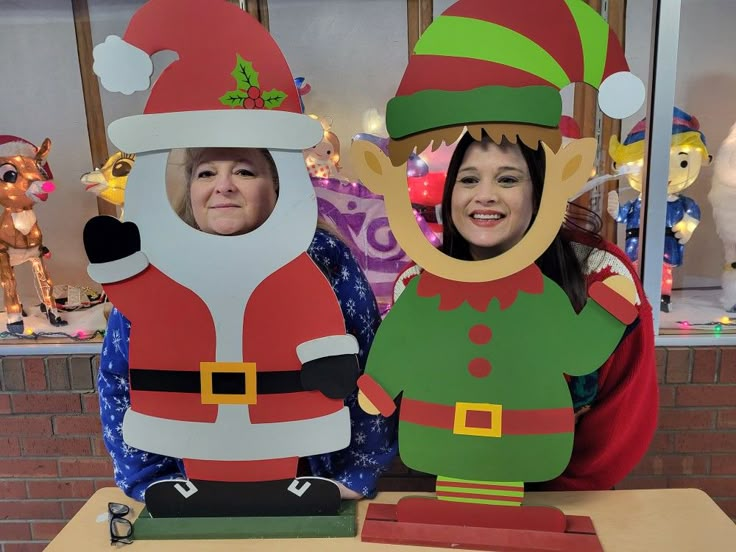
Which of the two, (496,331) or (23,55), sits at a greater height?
(23,55)

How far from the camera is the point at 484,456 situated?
0.84m

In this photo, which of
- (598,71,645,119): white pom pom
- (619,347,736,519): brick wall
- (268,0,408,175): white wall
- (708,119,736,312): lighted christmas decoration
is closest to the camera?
(598,71,645,119): white pom pom

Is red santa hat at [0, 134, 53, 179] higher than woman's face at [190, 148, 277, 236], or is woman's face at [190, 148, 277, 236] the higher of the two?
red santa hat at [0, 134, 53, 179]

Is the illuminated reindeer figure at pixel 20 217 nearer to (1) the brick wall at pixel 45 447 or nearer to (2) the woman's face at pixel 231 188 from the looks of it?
(1) the brick wall at pixel 45 447

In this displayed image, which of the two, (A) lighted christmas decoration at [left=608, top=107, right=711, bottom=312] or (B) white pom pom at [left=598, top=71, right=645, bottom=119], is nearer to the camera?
(B) white pom pom at [left=598, top=71, right=645, bottom=119]

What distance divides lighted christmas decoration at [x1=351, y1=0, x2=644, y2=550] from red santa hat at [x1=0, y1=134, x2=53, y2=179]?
1.42 m

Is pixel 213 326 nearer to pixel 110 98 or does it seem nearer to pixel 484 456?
pixel 484 456

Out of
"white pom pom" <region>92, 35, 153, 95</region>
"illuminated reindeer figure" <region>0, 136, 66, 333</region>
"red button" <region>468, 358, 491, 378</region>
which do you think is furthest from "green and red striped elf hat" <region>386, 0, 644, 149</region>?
"illuminated reindeer figure" <region>0, 136, 66, 333</region>

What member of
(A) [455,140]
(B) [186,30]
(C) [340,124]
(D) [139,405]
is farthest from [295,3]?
(D) [139,405]

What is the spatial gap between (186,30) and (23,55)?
1.47 m

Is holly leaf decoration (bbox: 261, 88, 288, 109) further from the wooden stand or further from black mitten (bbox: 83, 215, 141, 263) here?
the wooden stand

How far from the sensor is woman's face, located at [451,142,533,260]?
2.59ft

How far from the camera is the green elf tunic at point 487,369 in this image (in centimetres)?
80

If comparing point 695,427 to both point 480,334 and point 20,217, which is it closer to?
point 480,334
